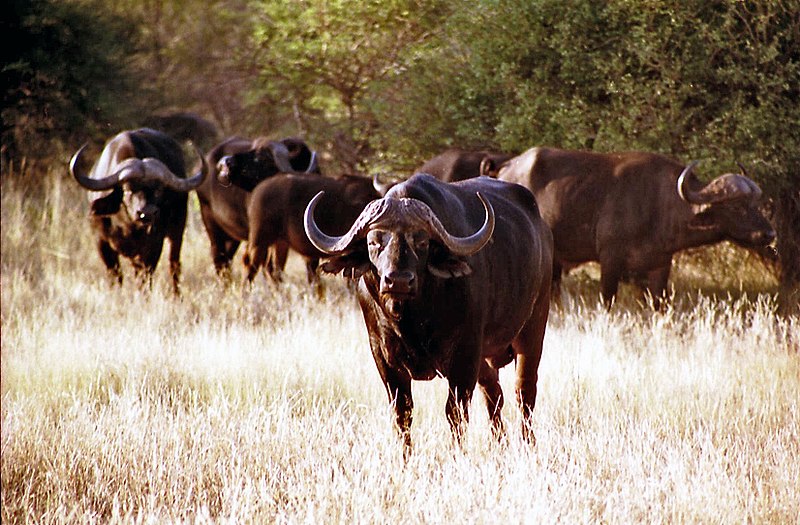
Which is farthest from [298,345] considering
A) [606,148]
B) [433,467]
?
[606,148]

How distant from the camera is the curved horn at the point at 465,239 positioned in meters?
5.19

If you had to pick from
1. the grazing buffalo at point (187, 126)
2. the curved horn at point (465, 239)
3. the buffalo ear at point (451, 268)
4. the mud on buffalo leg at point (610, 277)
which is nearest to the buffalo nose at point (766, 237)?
the mud on buffalo leg at point (610, 277)

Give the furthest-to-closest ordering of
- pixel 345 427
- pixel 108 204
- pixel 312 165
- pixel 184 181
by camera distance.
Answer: pixel 312 165 → pixel 184 181 → pixel 108 204 → pixel 345 427

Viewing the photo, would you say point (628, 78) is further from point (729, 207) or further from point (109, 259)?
point (109, 259)

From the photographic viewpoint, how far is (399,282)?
4961 millimetres

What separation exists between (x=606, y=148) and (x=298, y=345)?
4757 mm

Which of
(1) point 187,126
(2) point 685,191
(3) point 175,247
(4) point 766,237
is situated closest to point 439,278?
(2) point 685,191

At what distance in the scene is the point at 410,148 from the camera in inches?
514

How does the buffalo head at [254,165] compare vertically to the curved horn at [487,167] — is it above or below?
below

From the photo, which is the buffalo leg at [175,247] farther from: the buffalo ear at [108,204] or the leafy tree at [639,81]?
the leafy tree at [639,81]

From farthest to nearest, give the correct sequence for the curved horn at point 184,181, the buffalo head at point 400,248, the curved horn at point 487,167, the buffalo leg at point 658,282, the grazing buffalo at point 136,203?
the curved horn at point 184,181, the grazing buffalo at point 136,203, the curved horn at point 487,167, the buffalo leg at point 658,282, the buffalo head at point 400,248

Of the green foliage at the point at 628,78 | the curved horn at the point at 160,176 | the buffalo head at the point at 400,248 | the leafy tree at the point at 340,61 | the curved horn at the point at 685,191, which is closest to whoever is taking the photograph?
the buffalo head at the point at 400,248

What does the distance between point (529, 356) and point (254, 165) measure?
243 inches

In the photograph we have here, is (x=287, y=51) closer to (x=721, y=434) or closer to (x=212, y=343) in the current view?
(x=212, y=343)
